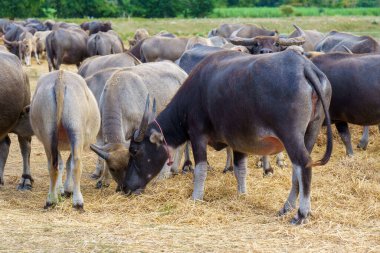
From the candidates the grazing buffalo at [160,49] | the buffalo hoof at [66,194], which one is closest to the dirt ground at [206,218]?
the buffalo hoof at [66,194]

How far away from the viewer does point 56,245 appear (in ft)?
21.8

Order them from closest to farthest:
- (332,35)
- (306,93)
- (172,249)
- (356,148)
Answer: (172,249) < (306,93) < (356,148) < (332,35)

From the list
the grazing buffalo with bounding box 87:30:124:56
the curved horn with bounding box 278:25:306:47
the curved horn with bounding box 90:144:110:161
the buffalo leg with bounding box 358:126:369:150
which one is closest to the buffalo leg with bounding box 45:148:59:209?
the curved horn with bounding box 90:144:110:161

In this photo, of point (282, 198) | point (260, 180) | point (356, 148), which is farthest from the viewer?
point (356, 148)

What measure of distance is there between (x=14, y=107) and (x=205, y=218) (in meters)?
3.52

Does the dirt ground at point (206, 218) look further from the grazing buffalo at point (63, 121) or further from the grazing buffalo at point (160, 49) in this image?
the grazing buffalo at point (160, 49)

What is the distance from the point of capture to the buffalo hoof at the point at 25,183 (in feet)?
32.7

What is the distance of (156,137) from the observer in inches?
359

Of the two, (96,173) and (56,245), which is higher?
(56,245)

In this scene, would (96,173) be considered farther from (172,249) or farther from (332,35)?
(332,35)

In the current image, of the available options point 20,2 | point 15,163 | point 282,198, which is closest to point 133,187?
point 282,198

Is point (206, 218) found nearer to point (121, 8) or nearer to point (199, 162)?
point (199, 162)

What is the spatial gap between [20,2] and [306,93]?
60772mm

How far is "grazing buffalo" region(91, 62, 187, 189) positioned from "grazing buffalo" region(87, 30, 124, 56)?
48.5 feet
